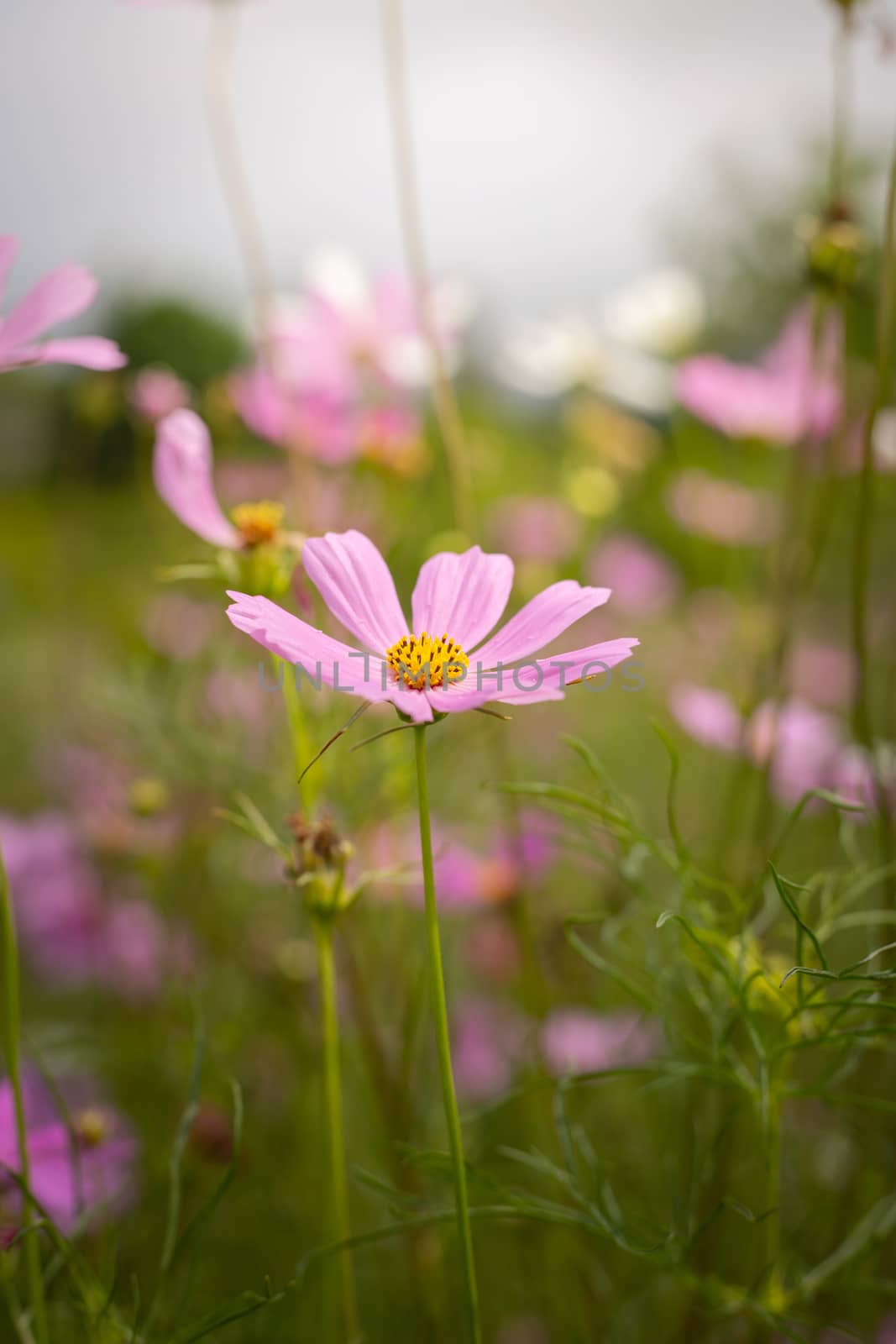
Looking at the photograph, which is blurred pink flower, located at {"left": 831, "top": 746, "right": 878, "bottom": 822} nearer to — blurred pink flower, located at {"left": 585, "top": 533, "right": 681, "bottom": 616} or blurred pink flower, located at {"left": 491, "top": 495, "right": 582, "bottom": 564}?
blurred pink flower, located at {"left": 491, "top": 495, "right": 582, "bottom": 564}

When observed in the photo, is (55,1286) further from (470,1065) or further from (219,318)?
(219,318)

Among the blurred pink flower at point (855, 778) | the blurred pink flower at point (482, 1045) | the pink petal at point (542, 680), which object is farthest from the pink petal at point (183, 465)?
the blurred pink flower at point (482, 1045)

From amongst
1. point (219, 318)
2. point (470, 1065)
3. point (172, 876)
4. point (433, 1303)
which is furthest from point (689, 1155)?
point (219, 318)

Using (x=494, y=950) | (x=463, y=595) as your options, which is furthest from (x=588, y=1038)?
(x=463, y=595)

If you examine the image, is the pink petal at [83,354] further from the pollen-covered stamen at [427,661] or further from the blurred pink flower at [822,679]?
the blurred pink flower at [822,679]

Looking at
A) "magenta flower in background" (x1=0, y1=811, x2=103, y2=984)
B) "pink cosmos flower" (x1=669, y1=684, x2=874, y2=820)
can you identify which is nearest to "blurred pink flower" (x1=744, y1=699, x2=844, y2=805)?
"pink cosmos flower" (x1=669, y1=684, x2=874, y2=820)

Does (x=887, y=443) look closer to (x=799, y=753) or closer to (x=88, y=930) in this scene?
(x=799, y=753)

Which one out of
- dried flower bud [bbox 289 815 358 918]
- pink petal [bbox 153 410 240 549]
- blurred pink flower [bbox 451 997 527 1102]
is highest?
pink petal [bbox 153 410 240 549]
